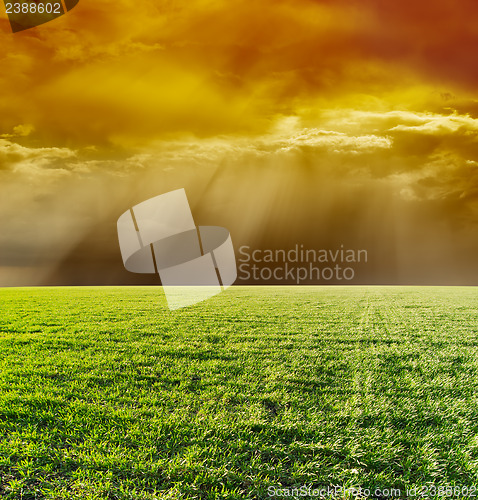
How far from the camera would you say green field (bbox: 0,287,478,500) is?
344cm

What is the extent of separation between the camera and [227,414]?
4.61 metres

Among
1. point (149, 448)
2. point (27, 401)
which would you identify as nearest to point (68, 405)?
point (27, 401)

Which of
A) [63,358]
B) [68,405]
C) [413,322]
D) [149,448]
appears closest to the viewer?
[149,448]

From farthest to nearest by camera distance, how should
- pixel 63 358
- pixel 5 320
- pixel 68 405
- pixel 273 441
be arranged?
1. pixel 5 320
2. pixel 63 358
3. pixel 68 405
4. pixel 273 441

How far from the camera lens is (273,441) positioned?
4.06 m

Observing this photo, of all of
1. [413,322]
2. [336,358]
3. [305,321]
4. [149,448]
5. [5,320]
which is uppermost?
[149,448]

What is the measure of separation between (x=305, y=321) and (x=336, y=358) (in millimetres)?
4523

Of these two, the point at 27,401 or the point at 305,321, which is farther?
the point at 305,321

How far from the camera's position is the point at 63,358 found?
699 centimetres

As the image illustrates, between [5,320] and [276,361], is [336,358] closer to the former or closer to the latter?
[276,361]

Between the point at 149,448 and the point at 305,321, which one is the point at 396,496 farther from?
the point at 305,321

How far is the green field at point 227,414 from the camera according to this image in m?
3.44

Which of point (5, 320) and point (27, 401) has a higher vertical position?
point (27, 401)

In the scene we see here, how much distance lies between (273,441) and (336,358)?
3.81 m
